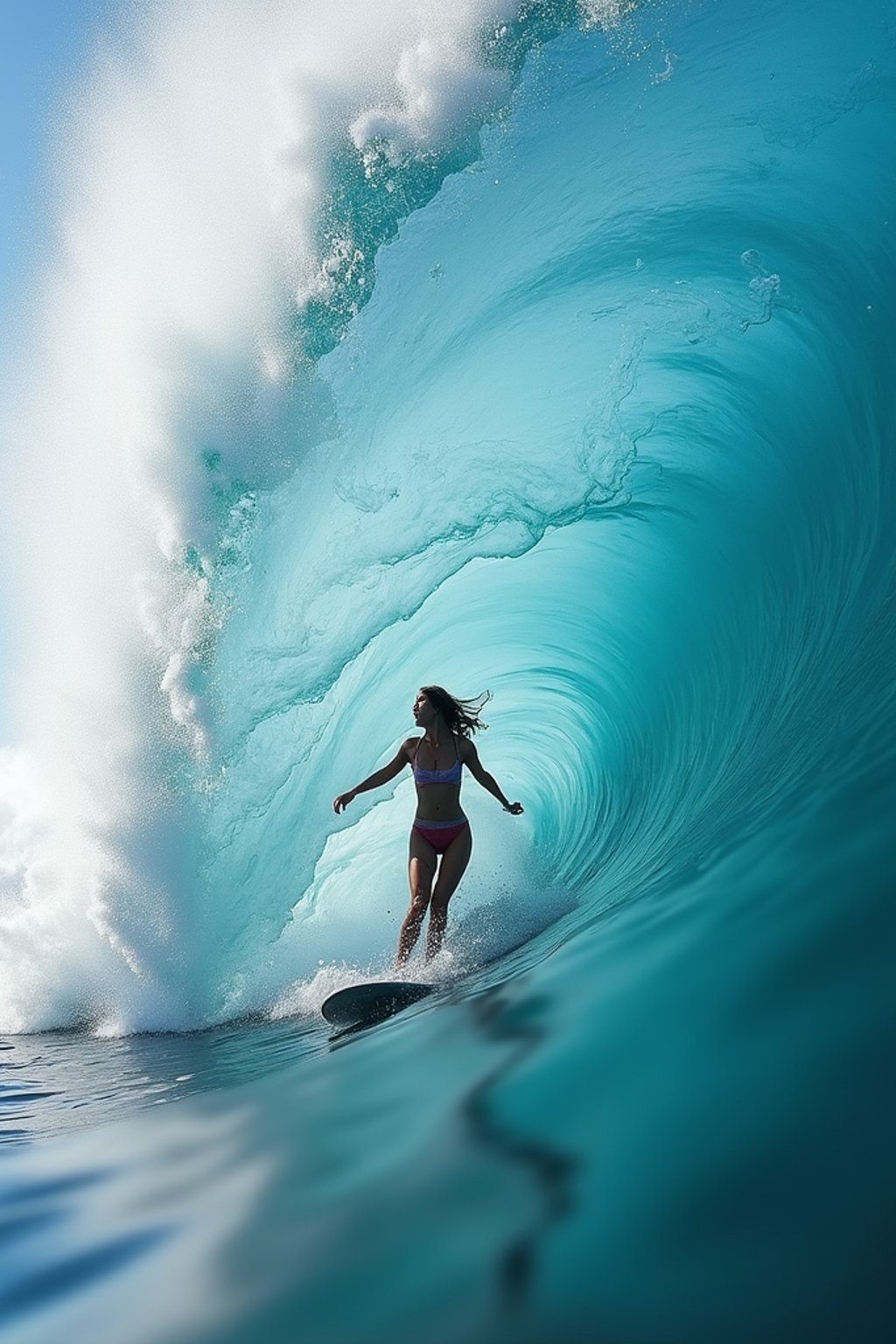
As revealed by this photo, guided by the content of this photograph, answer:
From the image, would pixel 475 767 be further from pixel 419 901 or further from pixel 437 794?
pixel 419 901

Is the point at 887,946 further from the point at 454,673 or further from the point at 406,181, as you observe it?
the point at 454,673

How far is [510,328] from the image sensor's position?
8.02 metres

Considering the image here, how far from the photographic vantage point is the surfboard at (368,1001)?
13.4 ft

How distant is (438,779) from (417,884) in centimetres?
66

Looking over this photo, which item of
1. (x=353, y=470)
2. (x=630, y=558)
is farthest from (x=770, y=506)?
(x=353, y=470)

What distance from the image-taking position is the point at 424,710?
18.7 feet

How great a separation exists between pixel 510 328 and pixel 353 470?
6.33 ft

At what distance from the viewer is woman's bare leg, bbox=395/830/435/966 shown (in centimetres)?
556

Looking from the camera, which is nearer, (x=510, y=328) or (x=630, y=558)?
(x=510, y=328)

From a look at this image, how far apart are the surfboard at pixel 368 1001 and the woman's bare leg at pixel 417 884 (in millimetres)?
1255

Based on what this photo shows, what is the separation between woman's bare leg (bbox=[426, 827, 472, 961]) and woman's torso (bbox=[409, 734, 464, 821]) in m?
0.17

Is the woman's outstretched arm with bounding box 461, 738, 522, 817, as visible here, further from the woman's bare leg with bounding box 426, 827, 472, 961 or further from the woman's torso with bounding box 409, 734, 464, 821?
the woman's bare leg with bounding box 426, 827, 472, 961

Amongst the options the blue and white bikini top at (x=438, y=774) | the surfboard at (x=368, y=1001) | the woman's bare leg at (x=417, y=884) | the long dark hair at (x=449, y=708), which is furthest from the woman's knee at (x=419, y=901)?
the surfboard at (x=368, y=1001)

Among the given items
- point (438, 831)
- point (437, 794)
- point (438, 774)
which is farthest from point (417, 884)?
point (438, 774)
